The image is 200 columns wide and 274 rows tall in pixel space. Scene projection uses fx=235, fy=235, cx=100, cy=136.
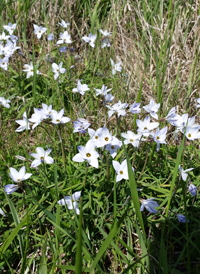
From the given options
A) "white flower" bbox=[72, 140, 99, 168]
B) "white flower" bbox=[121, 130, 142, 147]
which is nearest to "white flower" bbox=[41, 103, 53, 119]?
"white flower" bbox=[72, 140, 99, 168]

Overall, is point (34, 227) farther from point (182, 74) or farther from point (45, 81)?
point (182, 74)

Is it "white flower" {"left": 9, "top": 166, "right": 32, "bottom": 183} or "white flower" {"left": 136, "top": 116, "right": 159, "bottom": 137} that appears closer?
"white flower" {"left": 9, "top": 166, "right": 32, "bottom": 183}

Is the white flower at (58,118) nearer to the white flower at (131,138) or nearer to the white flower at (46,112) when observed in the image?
the white flower at (46,112)

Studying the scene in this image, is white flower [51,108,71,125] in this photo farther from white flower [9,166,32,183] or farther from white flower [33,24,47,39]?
white flower [33,24,47,39]

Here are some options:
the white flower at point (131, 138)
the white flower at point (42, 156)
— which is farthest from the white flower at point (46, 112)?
the white flower at point (131, 138)

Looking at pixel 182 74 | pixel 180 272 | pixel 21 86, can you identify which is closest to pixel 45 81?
pixel 21 86

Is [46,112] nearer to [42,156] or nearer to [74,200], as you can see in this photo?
[42,156]
